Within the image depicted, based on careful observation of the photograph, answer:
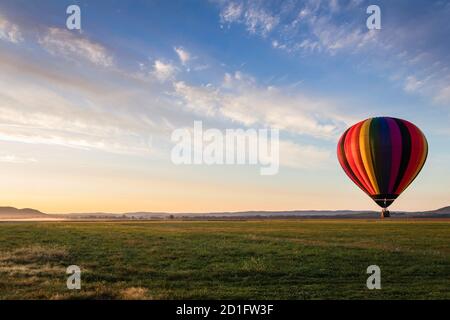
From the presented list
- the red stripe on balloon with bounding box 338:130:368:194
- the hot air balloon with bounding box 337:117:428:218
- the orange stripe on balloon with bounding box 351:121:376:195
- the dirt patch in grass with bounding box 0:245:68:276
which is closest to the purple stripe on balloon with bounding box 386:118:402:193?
the hot air balloon with bounding box 337:117:428:218

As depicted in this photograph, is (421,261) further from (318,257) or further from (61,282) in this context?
(61,282)

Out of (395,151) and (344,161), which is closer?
(395,151)

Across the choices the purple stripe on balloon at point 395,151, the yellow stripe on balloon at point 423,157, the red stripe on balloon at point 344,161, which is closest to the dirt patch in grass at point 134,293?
the purple stripe on balloon at point 395,151

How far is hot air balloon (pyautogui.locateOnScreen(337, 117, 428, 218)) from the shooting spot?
173 ft

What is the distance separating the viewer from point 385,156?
52.6 metres

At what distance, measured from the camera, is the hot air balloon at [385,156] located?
52688 mm

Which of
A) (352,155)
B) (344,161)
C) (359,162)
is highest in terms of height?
(352,155)

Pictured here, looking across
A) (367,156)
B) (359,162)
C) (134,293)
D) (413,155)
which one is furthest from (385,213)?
(134,293)

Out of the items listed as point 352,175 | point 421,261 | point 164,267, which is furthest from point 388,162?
point 164,267

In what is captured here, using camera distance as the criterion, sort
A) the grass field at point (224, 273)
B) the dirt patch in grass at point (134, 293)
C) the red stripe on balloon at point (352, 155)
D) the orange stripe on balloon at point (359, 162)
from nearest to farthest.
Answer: the dirt patch in grass at point (134, 293) → the grass field at point (224, 273) → the orange stripe on balloon at point (359, 162) → the red stripe on balloon at point (352, 155)

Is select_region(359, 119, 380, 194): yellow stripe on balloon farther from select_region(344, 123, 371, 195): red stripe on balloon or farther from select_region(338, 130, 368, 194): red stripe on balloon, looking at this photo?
select_region(338, 130, 368, 194): red stripe on balloon

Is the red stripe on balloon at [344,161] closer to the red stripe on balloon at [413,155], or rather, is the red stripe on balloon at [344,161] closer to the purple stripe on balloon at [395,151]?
the purple stripe on balloon at [395,151]

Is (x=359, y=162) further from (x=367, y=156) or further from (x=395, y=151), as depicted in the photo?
(x=395, y=151)
